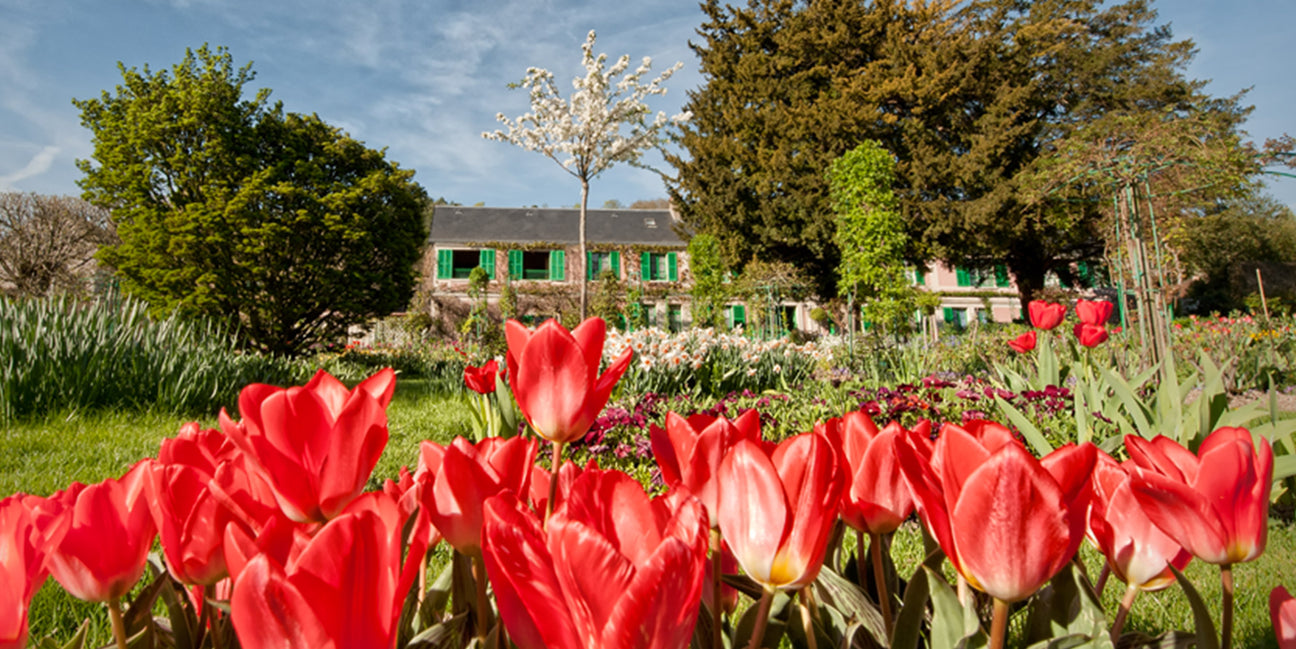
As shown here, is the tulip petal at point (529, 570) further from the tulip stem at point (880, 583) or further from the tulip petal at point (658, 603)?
the tulip stem at point (880, 583)

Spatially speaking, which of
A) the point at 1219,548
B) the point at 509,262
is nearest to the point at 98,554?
the point at 1219,548

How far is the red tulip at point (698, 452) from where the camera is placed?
1.85ft

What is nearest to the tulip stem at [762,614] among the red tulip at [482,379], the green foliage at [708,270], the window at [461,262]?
the red tulip at [482,379]

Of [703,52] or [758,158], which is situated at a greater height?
[703,52]

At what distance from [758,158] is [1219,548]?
21.0 metres

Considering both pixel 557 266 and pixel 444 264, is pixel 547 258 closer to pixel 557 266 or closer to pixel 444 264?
pixel 557 266

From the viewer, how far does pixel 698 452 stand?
566 millimetres

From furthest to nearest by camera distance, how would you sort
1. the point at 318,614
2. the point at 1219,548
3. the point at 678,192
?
1. the point at 678,192
2. the point at 1219,548
3. the point at 318,614

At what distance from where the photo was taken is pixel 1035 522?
0.42m

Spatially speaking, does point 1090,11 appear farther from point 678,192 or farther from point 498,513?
point 498,513

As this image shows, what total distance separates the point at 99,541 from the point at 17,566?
0.24 feet

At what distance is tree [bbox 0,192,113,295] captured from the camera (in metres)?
16.4

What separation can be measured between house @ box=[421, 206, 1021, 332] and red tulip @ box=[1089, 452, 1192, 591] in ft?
75.9

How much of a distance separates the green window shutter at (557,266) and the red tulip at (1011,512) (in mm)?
25928
